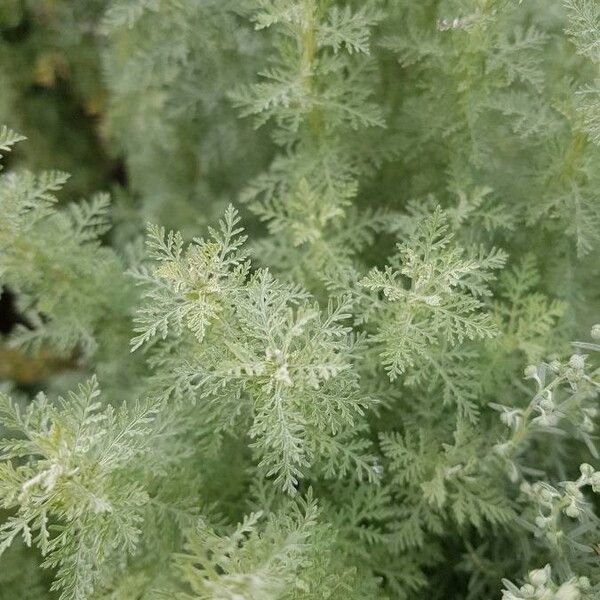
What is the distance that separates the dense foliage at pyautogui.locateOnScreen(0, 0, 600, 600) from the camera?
2.95 ft

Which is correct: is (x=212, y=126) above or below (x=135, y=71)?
below

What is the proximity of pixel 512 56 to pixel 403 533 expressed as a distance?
0.73m

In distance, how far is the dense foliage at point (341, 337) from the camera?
898mm

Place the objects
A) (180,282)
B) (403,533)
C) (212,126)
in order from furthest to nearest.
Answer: (212,126) → (403,533) → (180,282)

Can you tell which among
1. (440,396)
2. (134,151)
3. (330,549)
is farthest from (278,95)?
(134,151)

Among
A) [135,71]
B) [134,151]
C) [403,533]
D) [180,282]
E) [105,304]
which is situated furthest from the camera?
[134,151]

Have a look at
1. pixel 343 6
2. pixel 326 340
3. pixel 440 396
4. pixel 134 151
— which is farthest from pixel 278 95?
Answer: pixel 134 151

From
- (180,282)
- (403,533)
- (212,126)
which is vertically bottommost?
(403,533)

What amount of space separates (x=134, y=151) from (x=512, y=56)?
977mm

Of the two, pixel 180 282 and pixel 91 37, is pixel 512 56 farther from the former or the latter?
pixel 91 37

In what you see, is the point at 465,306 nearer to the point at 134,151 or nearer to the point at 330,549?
the point at 330,549

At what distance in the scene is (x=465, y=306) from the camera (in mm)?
974

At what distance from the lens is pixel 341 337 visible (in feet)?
3.31

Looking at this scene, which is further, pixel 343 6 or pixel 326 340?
pixel 343 6
